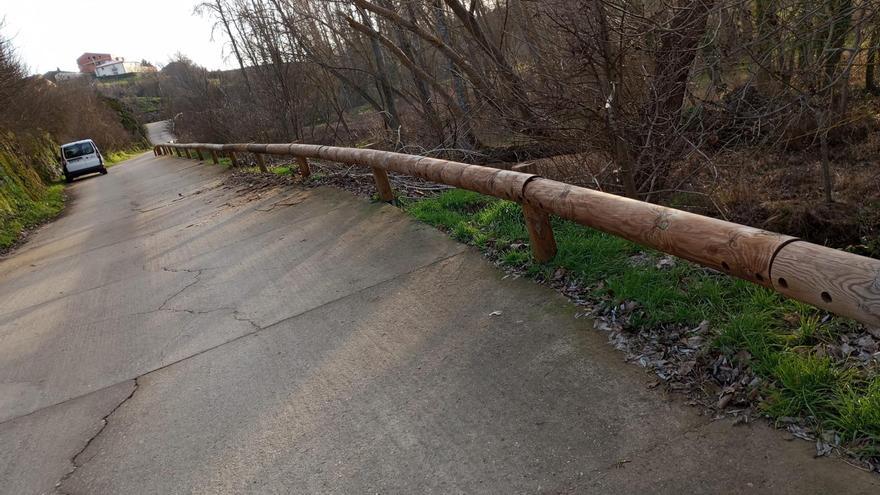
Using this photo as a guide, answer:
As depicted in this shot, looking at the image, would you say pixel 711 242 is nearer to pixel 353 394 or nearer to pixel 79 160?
pixel 353 394

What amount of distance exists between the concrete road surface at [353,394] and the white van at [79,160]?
88.1 feet

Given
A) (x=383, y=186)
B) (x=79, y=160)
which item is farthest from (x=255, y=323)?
(x=79, y=160)

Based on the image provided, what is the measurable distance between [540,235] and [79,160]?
3178 centimetres

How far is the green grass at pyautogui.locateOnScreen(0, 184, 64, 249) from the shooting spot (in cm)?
1295

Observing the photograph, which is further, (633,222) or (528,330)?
(528,330)

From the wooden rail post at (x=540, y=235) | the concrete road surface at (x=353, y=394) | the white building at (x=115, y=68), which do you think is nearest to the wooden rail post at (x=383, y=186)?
the concrete road surface at (x=353, y=394)

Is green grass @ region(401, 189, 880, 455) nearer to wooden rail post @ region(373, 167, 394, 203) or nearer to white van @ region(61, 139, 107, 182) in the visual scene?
wooden rail post @ region(373, 167, 394, 203)

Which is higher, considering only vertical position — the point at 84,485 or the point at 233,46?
the point at 233,46

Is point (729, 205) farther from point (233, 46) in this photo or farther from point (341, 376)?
point (233, 46)

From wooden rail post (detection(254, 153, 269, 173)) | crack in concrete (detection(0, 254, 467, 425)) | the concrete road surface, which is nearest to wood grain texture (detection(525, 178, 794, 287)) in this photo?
the concrete road surface

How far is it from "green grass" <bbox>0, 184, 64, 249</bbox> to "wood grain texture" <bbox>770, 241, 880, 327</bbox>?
544 inches

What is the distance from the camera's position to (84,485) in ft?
10.3

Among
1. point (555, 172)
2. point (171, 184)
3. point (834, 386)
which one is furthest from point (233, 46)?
point (834, 386)

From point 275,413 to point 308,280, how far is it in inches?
91.4
